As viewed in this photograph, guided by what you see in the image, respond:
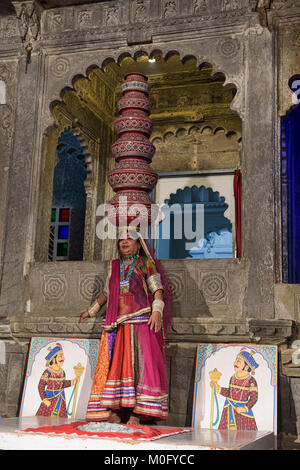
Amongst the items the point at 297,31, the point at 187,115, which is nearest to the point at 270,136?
the point at 297,31

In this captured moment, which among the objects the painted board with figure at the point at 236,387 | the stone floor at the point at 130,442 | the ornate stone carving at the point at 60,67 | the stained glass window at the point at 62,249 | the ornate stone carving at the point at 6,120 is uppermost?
the ornate stone carving at the point at 60,67

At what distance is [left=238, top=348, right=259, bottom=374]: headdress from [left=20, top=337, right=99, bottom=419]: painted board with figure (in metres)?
1.41

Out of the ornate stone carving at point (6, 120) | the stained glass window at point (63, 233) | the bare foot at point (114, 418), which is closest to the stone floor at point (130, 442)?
the bare foot at point (114, 418)

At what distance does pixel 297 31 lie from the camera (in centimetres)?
629

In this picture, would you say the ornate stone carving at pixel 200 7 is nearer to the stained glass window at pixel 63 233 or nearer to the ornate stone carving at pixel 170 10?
the ornate stone carving at pixel 170 10

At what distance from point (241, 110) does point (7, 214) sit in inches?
108

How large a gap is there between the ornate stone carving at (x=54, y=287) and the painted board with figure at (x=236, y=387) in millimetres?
1611

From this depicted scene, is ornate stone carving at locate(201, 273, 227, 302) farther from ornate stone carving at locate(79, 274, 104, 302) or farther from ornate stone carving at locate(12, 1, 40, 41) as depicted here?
ornate stone carving at locate(12, 1, 40, 41)

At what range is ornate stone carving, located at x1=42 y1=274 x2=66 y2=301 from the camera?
6.41m

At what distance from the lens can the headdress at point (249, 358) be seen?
17.9ft

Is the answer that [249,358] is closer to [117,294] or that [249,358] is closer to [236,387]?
[236,387]

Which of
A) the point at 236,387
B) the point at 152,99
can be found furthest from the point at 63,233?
the point at 236,387

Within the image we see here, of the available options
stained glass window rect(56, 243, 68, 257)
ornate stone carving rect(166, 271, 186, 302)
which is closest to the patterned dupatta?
ornate stone carving rect(166, 271, 186, 302)
